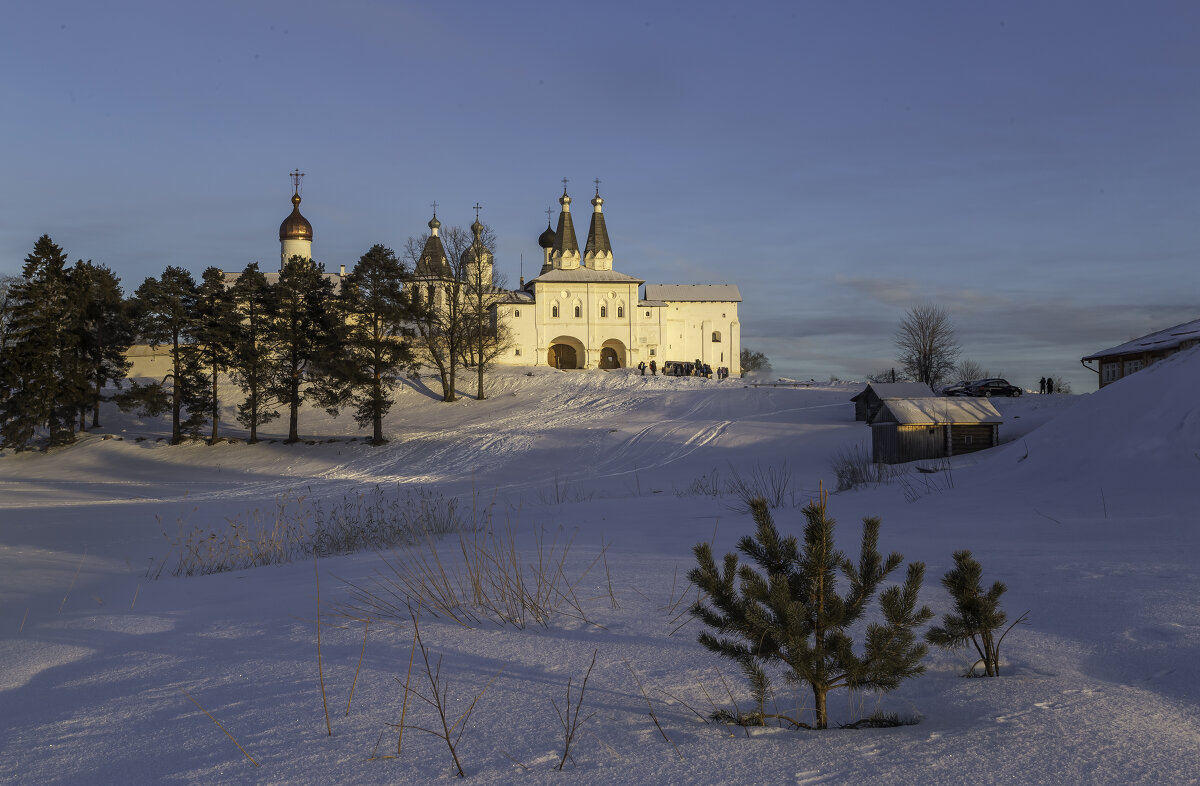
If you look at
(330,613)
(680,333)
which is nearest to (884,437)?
(330,613)

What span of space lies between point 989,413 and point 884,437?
3.63m

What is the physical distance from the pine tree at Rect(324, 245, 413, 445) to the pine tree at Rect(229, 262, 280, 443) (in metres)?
3.28

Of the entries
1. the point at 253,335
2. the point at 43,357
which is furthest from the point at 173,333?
the point at 43,357

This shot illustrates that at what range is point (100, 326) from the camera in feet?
145

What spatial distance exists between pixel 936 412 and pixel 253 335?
29.1m

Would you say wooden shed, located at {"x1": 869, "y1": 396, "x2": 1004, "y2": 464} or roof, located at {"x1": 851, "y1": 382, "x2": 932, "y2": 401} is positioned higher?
roof, located at {"x1": 851, "y1": 382, "x2": 932, "y2": 401}

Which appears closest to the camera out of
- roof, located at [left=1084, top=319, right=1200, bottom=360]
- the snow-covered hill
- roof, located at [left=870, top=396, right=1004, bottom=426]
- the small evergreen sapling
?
the snow-covered hill

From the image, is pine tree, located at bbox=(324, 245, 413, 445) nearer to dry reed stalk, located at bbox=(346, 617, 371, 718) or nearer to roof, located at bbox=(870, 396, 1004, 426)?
roof, located at bbox=(870, 396, 1004, 426)

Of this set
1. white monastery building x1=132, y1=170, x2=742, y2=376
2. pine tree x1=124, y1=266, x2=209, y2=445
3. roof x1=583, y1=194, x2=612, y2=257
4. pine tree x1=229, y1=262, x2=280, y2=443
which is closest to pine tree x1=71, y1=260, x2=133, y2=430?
pine tree x1=124, y1=266, x2=209, y2=445

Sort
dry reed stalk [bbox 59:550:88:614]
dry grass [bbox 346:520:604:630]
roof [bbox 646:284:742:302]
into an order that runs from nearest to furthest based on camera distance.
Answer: dry grass [bbox 346:520:604:630], dry reed stalk [bbox 59:550:88:614], roof [bbox 646:284:742:302]

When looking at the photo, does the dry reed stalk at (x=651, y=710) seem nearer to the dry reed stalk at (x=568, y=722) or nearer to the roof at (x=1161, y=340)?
the dry reed stalk at (x=568, y=722)

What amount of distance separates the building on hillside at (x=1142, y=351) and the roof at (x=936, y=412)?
845 cm

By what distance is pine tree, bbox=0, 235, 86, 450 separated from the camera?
39.0 metres

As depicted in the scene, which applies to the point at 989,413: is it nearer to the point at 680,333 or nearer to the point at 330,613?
the point at 330,613
